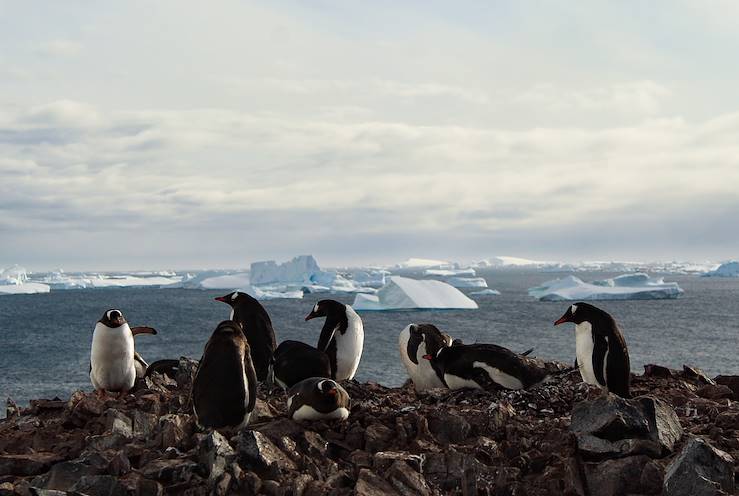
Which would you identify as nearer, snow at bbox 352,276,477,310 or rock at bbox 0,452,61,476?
rock at bbox 0,452,61,476

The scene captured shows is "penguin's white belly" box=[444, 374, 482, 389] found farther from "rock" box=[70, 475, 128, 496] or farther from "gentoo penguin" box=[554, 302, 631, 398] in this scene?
"rock" box=[70, 475, 128, 496]

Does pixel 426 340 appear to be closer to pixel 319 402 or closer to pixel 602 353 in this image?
pixel 602 353

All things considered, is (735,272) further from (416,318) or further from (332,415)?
(332,415)

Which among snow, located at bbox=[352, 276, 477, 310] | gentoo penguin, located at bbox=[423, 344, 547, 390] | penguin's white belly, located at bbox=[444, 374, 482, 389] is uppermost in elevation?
gentoo penguin, located at bbox=[423, 344, 547, 390]

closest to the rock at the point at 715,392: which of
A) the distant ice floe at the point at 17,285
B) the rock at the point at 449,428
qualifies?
the rock at the point at 449,428

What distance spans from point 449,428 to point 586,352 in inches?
106

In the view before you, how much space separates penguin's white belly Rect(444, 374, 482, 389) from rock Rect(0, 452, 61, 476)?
4.46 m

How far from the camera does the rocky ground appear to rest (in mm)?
5898

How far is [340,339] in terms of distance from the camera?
10438 mm

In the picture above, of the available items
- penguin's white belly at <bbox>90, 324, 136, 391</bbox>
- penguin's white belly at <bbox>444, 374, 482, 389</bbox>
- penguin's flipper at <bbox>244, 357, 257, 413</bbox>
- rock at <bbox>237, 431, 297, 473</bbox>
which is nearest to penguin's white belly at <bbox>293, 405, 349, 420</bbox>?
penguin's flipper at <bbox>244, 357, 257, 413</bbox>

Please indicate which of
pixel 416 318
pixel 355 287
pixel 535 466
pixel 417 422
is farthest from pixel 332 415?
pixel 355 287

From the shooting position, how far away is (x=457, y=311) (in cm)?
7488

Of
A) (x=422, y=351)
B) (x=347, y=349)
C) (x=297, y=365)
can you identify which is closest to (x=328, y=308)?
(x=347, y=349)

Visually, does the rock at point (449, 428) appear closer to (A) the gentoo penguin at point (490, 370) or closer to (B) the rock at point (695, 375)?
(A) the gentoo penguin at point (490, 370)
